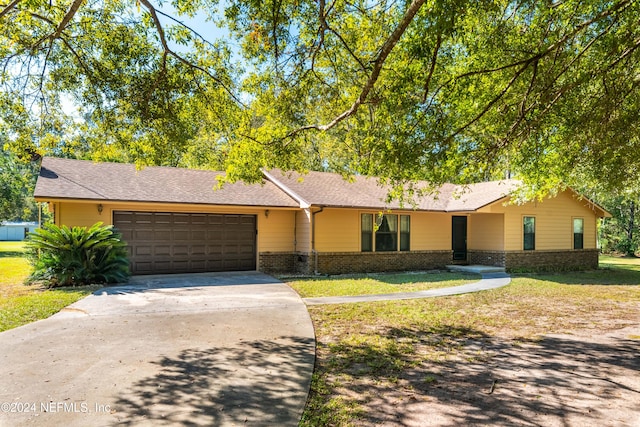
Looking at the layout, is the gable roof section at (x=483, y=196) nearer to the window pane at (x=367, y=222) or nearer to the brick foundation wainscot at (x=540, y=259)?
the brick foundation wainscot at (x=540, y=259)

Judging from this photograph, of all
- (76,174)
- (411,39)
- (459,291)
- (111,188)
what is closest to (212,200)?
(111,188)

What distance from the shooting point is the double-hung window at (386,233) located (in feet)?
50.6

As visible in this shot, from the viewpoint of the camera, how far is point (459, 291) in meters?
11.0

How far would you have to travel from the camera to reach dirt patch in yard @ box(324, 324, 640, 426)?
143 inches

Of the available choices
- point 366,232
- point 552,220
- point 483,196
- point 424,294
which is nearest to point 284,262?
point 366,232

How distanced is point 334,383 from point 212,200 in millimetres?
9988

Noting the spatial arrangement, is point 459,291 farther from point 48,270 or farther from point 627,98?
point 48,270

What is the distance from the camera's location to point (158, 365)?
4852 mm

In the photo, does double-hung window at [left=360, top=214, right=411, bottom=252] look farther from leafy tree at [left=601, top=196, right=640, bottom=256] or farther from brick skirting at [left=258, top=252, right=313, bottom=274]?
leafy tree at [left=601, top=196, right=640, bottom=256]

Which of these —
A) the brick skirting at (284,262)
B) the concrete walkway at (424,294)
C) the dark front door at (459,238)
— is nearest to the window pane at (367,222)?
the brick skirting at (284,262)

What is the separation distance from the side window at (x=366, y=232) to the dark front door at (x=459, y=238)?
4582 mm

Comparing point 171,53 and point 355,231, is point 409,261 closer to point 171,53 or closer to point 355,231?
point 355,231

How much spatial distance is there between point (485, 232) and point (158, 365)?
15374 millimetres

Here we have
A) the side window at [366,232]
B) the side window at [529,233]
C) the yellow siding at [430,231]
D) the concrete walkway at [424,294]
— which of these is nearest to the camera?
the concrete walkway at [424,294]
